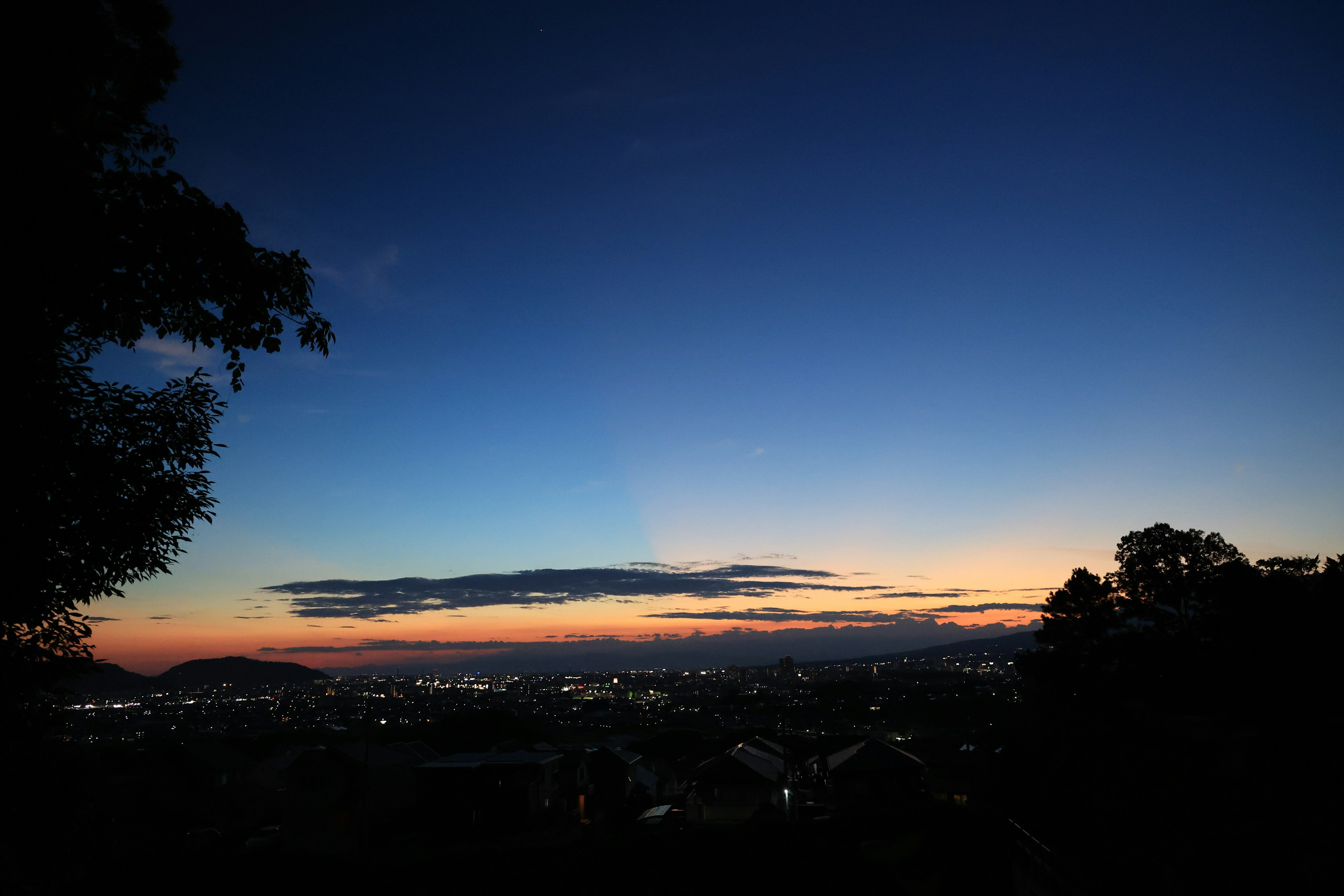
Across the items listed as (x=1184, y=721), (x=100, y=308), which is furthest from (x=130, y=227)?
(x=1184, y=721)

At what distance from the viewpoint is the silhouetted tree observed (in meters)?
5.83

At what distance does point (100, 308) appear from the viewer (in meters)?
6.18

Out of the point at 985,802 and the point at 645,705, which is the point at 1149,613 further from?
the point at 645,705

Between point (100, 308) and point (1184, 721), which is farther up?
point (100, 308)

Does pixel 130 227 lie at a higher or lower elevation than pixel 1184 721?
higher

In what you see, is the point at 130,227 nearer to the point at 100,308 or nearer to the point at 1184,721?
the point at 100,308

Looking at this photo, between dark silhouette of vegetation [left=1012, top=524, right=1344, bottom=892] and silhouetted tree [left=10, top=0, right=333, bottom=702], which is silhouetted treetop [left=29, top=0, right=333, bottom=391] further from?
dark silhouette of vegetation [left=1012, top=524, right=1344, bottom=892]

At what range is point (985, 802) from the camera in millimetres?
26156

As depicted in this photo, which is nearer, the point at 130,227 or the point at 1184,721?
the point at 130,227

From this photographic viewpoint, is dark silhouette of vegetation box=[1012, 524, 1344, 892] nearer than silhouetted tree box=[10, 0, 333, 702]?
No

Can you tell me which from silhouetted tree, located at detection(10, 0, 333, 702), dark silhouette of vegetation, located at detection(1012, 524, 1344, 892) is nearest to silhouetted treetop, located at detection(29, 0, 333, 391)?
silhouetted tree, located at detection(10, 0, 333, 702)

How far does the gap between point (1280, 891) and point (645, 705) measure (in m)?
165

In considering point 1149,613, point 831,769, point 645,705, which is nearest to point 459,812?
point 831,769

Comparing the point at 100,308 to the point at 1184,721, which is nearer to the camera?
the point at 100,308
